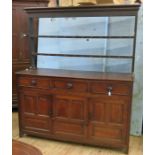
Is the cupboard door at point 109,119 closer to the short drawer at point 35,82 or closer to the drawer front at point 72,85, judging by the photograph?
the drawer front at point 72,85

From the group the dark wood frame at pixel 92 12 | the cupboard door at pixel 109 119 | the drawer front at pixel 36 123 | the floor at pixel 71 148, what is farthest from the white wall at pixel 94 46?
the drawer front at pixel 36 123

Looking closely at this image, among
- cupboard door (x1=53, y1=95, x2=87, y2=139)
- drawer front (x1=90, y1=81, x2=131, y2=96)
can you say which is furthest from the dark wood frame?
cupboard door (x1=53, y1=95, x2=87, y2=139)

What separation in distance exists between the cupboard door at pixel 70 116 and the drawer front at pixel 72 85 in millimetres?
101

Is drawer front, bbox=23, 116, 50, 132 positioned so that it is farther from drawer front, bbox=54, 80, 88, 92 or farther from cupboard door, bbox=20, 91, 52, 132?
drawer front, bbox=54, 80, 88, 92

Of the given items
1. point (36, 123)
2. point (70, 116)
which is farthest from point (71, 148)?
point (36, 123)

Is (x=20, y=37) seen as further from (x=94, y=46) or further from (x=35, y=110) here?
(x=35, y=110)

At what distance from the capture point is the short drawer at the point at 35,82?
267 cm

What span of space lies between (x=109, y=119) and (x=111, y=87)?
35 centimetres

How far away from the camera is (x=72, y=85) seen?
101 inches

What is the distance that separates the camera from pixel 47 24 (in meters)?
3.29

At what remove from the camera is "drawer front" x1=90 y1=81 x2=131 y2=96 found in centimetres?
240

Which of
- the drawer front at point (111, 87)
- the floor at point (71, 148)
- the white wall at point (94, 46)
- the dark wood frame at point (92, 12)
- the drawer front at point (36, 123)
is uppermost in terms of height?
the dark wood frame at point (92, 12)

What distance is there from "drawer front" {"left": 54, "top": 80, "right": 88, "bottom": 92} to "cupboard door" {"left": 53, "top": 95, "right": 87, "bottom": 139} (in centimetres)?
10

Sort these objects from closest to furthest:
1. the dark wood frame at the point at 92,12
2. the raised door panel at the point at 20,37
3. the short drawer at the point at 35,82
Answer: the dark wood frame at the point at 92,12, the short drawer at the point at 35,82, the raised door panel at the point at 20,37
